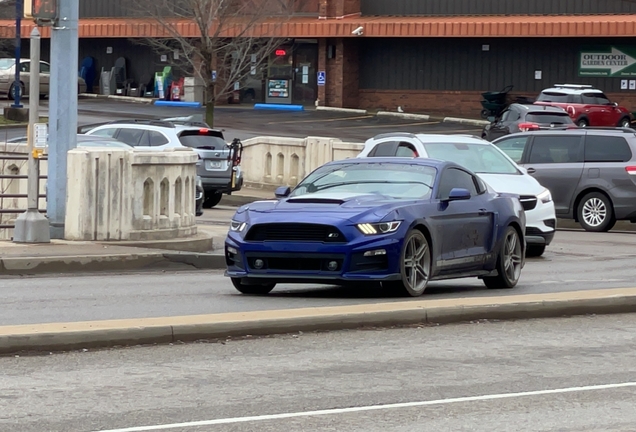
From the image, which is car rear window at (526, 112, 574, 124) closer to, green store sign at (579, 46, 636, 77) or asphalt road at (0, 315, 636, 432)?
green store sign at (579, 46, 636, 77)

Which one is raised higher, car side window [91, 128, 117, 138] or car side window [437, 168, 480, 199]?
car side window [91, 128, 117, 138]

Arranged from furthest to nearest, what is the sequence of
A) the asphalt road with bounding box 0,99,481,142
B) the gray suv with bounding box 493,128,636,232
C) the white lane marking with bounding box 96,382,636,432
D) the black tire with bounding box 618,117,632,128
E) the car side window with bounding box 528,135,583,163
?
the black tire with bounding box 618,117,632,128 → the asphalt road with bounding box 0,99,481,142 → the car side window with bounding box 528,135,583,163 → the gray suv with bounding box 493,128,636,232 → the white lane marking with bounding box 96,382,636,432

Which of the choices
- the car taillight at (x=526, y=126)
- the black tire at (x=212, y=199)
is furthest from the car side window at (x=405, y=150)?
the car taillight at (x=526, y=126)

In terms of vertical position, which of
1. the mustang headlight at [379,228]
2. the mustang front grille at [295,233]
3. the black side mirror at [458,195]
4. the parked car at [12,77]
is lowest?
the mustang front grille at [295,233]

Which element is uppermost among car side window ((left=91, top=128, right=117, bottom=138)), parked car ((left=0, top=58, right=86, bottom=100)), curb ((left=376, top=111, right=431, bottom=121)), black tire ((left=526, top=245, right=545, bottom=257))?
parked car ((left=0, top=58, right=86, bottom=100))

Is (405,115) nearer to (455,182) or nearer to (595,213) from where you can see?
(595,213)

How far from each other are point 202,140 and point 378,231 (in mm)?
14547

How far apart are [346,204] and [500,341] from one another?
2.61m

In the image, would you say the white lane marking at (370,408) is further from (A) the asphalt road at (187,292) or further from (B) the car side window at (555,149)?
(B) the car side window at (555,149)

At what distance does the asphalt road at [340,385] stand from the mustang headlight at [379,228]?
150 cm

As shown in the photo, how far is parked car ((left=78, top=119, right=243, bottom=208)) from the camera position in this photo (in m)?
25.2

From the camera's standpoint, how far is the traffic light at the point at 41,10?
15.9 meters

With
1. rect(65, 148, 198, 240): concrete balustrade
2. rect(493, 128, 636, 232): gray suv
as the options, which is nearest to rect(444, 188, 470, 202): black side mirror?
rect(65, 148, 198, 240): concrete balustrade

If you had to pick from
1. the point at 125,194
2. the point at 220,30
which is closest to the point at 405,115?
the point at 220,30
